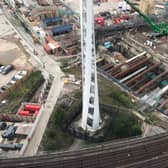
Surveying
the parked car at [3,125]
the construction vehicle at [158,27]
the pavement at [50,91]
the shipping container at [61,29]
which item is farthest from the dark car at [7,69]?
the construction vehicle at [158,27]

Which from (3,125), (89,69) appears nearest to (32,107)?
(3,125)

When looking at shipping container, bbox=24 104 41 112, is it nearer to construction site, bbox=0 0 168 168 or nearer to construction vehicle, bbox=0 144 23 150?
construction site, bbox=0 0 168 168

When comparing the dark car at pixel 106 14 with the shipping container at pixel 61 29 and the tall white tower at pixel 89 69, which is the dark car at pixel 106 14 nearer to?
the shipping container at pixel 61 29

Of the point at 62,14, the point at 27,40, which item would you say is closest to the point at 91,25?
the point at 27,40

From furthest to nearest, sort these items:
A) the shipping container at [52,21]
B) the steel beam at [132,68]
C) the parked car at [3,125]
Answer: the shipping container at [52,21] → the steel beam at [132,68] → the parked car at [3,125]

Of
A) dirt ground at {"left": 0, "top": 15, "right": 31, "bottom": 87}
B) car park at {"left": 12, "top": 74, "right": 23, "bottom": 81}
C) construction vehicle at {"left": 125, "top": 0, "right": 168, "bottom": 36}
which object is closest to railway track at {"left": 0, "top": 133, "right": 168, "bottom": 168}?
car park at {"left": 12, "top": 74, "right": 23, "bottom": 81}

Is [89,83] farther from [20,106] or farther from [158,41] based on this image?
[158,41]

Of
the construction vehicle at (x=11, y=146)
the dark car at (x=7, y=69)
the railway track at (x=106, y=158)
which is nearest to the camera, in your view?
the railway track at (x=106, y=158)
